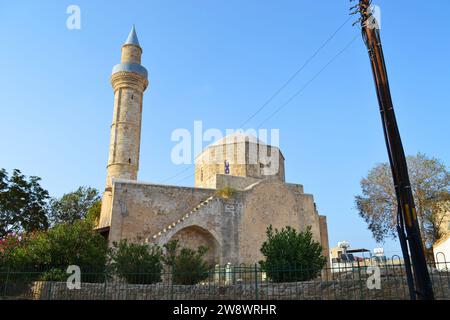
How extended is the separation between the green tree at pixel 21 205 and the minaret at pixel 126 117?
422cm

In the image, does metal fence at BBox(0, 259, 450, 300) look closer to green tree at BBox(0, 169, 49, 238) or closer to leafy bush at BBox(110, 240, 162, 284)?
leafy bush at BBox(110, 240, 162, 284)

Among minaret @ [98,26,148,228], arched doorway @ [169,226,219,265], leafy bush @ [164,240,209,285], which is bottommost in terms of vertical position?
leafy bush @ [164,240,209,285]

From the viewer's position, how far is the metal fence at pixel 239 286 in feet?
27.8

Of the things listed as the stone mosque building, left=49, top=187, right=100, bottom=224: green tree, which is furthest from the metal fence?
left=49, top=187, right=100, bottom=224: green tree

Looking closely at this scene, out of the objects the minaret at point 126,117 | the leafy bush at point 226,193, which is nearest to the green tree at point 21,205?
the minaret at point 126,117

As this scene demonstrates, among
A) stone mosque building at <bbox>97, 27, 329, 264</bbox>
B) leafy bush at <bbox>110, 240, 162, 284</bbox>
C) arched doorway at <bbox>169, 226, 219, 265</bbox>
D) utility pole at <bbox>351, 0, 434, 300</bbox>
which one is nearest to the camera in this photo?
utility pole at <bbox>351, 0, 434, 300</bbox>

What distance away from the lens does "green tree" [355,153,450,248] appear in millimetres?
20453

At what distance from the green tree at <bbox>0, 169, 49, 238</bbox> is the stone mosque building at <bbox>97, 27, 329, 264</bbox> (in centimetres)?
431

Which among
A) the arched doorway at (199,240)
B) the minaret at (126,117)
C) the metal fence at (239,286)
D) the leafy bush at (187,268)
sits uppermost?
the minaret at (126,117)

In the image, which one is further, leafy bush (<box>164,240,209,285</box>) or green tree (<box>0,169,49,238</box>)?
green tree (<box>0,169,49,238</box>)

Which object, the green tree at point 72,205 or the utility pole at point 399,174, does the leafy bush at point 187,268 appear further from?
the green tree at point 72,205

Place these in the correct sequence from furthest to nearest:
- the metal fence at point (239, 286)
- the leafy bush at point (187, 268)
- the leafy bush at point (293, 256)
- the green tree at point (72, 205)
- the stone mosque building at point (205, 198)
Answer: the green tree at point (72, 205) → the stone mosque building at point (205, 198) → the leafy bush at point (187, 268) → the leafy bush at point (293, 256) → the metal fence at point (239, 286)
